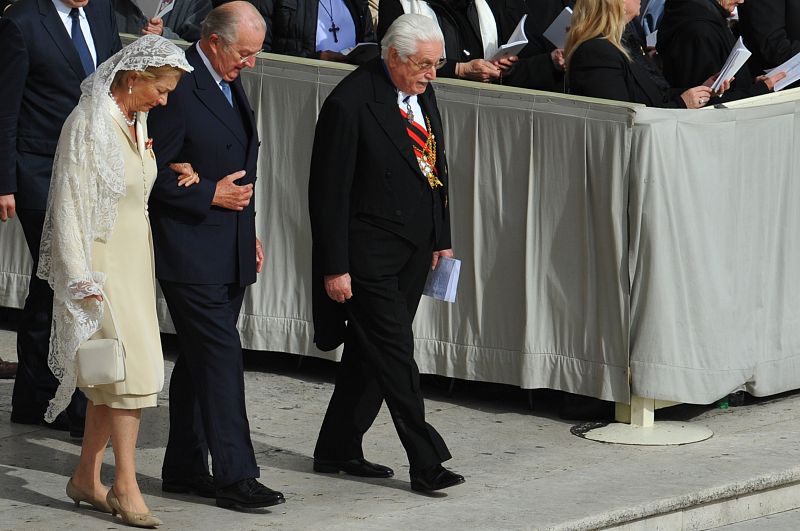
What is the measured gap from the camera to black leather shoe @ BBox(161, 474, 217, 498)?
628cm

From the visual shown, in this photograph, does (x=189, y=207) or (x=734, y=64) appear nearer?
(x=189, y=207)

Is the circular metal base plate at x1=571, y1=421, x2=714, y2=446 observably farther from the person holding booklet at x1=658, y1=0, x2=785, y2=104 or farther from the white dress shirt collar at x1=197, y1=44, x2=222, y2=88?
the white dress shirt collar at x1=197, y1=44, x2=222, y2=88

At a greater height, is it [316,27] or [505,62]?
[316,27]

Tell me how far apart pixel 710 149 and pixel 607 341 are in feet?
3.13

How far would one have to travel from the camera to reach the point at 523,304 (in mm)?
7566

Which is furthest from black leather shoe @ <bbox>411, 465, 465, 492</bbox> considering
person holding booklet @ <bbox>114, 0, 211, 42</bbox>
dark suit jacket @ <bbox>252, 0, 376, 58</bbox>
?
person holding booklet @ <bbox>114, 0, 211, 42</bbox>

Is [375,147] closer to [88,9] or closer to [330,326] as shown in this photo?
[330,326]

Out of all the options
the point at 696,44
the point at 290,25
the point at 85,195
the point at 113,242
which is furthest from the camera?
the point at 290,25

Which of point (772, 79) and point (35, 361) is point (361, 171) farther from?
point (772, 79)

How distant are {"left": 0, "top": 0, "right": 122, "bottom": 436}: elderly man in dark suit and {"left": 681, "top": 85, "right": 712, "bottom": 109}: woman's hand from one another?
2706 mm

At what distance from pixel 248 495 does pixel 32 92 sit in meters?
2.12

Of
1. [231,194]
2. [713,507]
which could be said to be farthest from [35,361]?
[713,507]

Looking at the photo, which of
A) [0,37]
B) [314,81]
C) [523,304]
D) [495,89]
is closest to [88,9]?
[0,37]

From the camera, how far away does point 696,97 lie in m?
7.86
